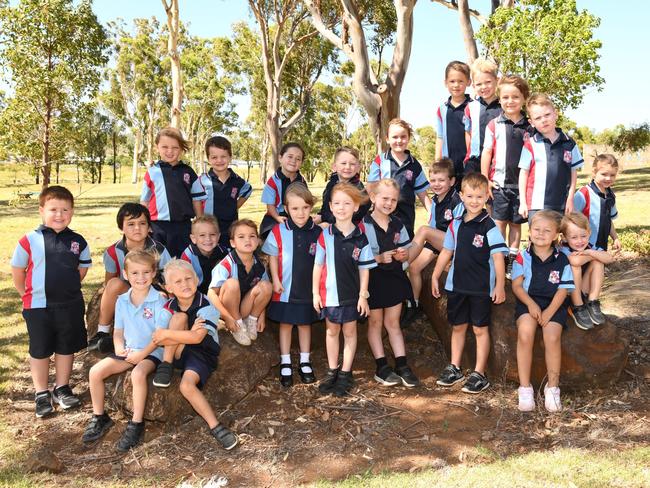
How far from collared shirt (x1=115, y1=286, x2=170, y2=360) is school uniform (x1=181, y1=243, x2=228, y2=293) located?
78 centimetres

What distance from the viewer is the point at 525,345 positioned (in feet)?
14.7

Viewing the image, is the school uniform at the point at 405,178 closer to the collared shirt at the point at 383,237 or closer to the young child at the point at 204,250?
the collared shirt at the point at 383,237

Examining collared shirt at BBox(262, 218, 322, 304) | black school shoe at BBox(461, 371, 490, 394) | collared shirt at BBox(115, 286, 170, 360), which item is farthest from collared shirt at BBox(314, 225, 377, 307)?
collared shirt at BBox(115, 286, 170, 360)

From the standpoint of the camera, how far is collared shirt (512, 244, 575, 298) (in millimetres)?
4477

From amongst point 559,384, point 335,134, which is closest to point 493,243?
point 559,384

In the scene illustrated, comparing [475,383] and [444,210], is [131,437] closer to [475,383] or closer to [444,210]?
[475,383]

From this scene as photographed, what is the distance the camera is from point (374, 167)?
5824mm

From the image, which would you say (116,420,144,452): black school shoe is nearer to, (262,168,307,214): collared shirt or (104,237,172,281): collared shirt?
(104,237,172,281): collared shirt

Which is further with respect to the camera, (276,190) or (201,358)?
(276,190)

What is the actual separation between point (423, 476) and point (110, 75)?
44353mm

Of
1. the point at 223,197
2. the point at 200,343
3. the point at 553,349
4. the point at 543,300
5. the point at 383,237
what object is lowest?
the point at 553,349

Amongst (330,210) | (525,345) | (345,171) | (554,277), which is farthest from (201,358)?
(554,277)

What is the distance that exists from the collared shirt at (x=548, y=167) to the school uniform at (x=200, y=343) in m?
2.98

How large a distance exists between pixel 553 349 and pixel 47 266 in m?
4.14
